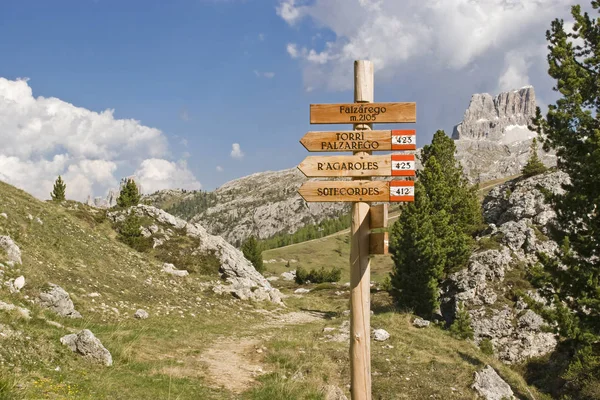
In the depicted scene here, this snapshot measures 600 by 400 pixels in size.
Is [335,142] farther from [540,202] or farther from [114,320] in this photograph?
[540,202]

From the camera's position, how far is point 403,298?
3447 centimetres

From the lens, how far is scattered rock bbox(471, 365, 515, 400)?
14.8 metres

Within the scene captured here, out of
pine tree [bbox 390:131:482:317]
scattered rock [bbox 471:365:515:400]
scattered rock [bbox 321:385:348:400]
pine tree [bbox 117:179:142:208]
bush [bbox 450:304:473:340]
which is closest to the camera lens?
scattered rock [bbox 321:385:348:400]

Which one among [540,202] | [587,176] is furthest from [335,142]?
[540,202]

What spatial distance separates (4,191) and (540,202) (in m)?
49.1

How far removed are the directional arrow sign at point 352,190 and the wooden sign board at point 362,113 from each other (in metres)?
1.14

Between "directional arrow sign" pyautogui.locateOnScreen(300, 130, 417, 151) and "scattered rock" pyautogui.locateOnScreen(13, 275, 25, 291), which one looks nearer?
"directional arrow sign" pyautogui.locateOnScreen(300, 130, 417, 151)

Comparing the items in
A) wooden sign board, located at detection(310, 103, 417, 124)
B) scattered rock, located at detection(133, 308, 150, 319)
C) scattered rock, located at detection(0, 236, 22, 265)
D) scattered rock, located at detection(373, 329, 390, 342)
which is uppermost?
wooden sign board, located at detection(310, 103, 417, 124)

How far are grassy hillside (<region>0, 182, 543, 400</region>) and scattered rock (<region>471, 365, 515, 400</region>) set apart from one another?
37 cm

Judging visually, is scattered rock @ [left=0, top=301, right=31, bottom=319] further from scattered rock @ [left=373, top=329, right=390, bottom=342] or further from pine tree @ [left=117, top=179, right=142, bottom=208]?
pine tree @ [left=117, top=179, right=142, bottom=208]

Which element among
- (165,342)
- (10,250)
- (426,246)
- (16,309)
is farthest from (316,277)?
(16,309)

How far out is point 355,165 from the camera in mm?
7594

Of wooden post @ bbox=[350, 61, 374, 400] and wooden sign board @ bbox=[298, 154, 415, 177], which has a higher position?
wooden sign board @ bbox=[298, 154, 415, 177]

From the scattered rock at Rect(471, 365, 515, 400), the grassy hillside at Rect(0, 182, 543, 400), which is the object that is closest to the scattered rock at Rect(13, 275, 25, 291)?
the grassy hillside at Rect(0, 182, 543, 400)
